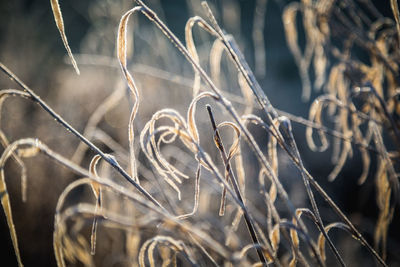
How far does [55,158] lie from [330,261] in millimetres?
1096

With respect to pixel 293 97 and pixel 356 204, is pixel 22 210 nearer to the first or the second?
pixel 356 204

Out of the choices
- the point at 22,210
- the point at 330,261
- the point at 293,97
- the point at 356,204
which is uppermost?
the point at 22,210

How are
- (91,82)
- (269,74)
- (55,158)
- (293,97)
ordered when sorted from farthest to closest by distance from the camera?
(269,74)
(293,97)
(91,82)
(55,158)

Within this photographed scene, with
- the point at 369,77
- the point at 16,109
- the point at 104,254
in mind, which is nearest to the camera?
the point at 369,77

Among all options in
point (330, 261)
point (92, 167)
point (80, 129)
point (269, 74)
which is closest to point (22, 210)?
point (80, 129)

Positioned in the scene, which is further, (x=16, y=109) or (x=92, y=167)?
(x=16, y=109)

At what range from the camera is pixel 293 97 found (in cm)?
351

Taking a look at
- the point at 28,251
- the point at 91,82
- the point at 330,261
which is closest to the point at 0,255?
the point at 28,251

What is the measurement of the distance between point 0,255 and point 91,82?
1.27m

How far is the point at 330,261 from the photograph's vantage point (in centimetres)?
109

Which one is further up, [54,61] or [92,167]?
[54,61]

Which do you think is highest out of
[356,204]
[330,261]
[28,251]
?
[28,251]

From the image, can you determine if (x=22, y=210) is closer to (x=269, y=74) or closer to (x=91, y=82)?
(x=91, y=82)

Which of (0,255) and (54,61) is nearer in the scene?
(0,255)
